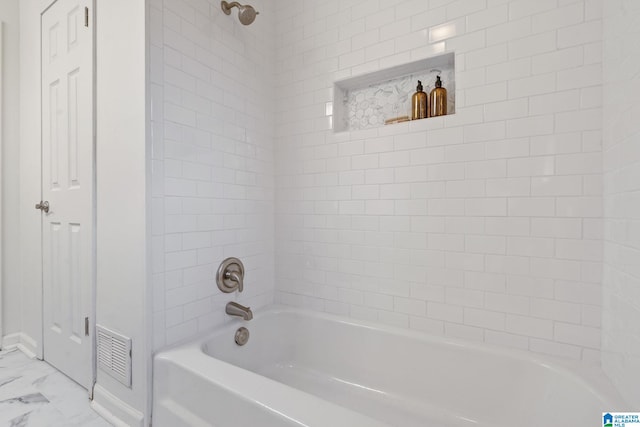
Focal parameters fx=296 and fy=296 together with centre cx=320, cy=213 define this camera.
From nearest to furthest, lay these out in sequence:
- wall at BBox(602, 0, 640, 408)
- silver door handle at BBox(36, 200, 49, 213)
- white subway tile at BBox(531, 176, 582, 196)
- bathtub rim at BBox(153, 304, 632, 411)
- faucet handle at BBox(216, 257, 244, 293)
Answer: wall at BBox(602, 0, 640, 408), bathtub rim at BBox(153, 304, 632, 411), white subway tile at BBox(531, 176, 582, 196), faucet handle at BBox(216, 257, 244, 293), silver door handle at BBox(36, 200, 49, 213)

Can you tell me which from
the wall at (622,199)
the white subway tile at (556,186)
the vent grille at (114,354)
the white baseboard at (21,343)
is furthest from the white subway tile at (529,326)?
the white baseboard at (21,343)

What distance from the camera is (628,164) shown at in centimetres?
94

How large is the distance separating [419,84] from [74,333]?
2376 millimetres

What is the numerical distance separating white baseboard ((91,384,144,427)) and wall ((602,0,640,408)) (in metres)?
1.86

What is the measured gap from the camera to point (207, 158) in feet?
5.13

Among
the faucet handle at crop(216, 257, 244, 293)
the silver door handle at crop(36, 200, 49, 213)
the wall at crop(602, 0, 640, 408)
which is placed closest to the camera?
the wall at crop(602, 0, 640, 408)

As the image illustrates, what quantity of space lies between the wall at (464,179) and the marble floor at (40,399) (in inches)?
47.7

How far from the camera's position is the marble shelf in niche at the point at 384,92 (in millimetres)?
1553

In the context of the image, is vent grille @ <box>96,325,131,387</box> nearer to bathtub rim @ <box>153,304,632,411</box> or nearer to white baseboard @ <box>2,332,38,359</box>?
bathtub rim @ <box>153,304,632,411</box>

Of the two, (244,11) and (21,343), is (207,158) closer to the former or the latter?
(244,11)

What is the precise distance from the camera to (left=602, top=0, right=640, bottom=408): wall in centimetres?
90

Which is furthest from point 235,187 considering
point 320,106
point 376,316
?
point 376,316

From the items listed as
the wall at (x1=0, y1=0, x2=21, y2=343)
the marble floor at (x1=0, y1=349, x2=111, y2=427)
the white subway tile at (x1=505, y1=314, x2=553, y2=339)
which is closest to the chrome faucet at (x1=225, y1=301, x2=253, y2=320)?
the marble floor at (x1=0, y1=349, x2=111, y2=427)

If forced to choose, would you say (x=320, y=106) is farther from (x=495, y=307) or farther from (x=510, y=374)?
(x=510, y=374)
